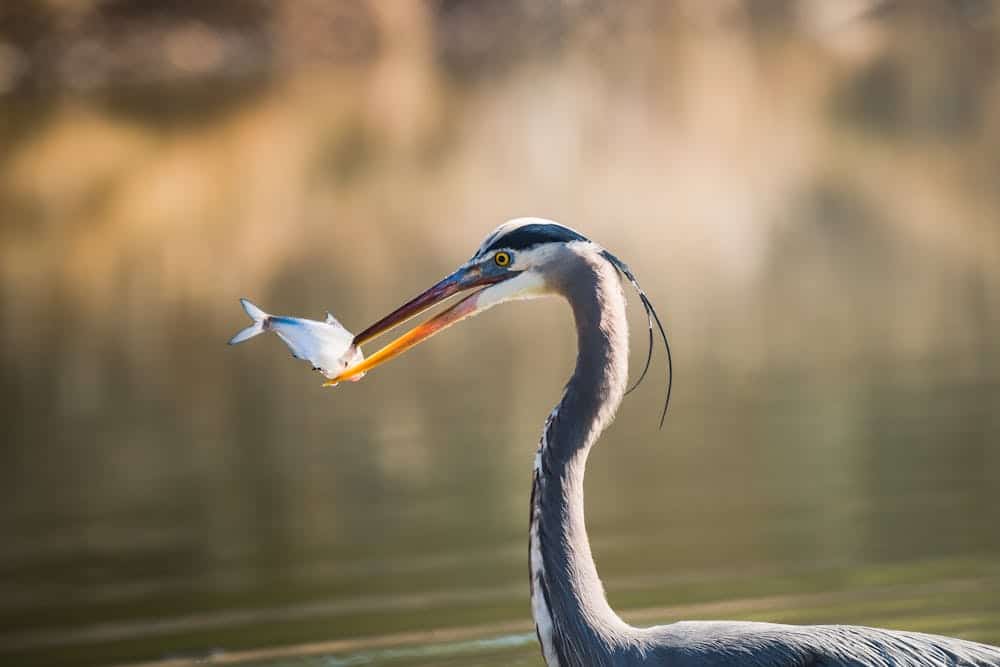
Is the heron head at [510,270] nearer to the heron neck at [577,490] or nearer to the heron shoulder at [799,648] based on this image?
the heron neck at [577,490]

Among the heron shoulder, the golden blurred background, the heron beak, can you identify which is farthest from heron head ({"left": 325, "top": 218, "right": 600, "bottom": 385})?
the golden blurred background

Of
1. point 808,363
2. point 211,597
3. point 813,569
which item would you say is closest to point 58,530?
point 211,597

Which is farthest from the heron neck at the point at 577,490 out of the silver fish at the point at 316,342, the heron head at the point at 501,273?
the silver fish at the point at 316,342

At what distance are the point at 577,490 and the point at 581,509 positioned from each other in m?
0.07

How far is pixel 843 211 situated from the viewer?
729 inches

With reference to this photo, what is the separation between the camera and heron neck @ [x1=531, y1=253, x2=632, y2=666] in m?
4.91

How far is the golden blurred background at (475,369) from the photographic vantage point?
318 inches

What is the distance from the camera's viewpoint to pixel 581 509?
16.4ft

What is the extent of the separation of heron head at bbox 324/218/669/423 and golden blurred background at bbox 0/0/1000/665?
2318 millimetres

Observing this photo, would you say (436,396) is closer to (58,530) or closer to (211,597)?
(58,530)

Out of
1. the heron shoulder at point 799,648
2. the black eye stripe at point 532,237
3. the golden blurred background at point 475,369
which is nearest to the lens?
the heron shoulder at point 799,648

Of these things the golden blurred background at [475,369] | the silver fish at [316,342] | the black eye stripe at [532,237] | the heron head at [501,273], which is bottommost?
the golden blurred background at [475,369]

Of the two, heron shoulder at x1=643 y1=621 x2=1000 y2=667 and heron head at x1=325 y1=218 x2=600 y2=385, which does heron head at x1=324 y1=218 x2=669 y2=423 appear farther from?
heron shoulder at x1=643 y1=621 x2=1000 y2=667

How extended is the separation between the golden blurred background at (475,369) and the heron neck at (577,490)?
2.05 meters
